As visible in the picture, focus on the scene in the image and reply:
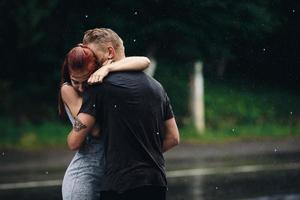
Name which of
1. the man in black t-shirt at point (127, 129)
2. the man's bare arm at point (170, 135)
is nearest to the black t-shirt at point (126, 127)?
the man in black t-shirt at point (127, 129)

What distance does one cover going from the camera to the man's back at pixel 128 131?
355 cm

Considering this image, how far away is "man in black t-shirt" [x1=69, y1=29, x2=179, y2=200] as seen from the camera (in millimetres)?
3551

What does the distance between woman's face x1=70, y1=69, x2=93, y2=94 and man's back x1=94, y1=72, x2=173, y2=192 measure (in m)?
0.16

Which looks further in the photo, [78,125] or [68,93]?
[68,93]

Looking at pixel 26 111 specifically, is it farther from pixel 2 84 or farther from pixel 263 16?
pixel 263 16

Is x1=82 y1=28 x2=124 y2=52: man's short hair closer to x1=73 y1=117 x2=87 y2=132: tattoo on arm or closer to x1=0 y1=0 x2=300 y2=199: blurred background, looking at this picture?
x1=73 y1=117 x2=87 y2=132: tattoo on arm

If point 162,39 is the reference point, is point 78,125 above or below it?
above

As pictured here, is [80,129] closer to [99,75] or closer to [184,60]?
[99,75]

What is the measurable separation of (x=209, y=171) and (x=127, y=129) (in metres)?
8.23

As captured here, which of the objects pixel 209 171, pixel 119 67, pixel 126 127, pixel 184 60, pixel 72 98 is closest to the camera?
pixel 126 127

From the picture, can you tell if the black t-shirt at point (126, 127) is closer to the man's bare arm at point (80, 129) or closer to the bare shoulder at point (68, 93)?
the man's bare arm at point (80, 129)

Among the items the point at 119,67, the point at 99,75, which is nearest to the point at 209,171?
the point at 119,67

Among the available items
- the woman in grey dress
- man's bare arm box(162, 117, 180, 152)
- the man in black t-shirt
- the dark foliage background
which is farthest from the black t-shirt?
the dark foliage background

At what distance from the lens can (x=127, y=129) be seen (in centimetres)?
356
